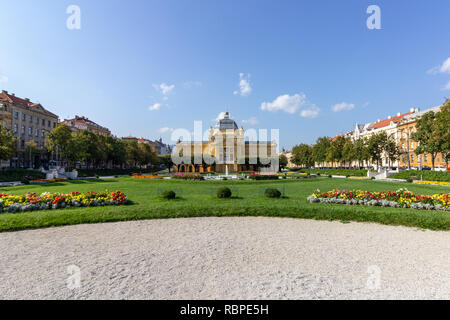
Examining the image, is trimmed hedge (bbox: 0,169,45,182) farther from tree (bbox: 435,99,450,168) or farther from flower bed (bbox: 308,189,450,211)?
tree (bbox: 435,99,450,168)

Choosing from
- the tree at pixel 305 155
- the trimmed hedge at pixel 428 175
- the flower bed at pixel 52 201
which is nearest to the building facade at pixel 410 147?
the tree at pixel 305 155

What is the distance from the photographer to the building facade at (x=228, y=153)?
64250 millimetres

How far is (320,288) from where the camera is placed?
4633mm

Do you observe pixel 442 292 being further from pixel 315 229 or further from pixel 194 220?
pixel 194 220

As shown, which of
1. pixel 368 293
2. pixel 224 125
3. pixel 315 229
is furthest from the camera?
pixel 224 125

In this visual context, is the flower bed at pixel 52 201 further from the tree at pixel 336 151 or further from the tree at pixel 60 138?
the tree at pixel 336 151

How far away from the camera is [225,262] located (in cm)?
589

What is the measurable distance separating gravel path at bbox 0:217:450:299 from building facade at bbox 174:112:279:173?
4386 cm

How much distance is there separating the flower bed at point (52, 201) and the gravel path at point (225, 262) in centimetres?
382

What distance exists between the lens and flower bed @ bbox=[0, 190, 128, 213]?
11.8 m

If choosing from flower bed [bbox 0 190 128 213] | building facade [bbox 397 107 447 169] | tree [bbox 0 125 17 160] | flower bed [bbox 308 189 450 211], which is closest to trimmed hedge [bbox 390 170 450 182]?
flower bed [bbox 308 189 450 211]

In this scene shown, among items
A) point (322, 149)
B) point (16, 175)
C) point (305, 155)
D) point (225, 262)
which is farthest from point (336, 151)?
point (16, 175)
